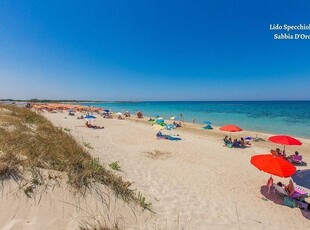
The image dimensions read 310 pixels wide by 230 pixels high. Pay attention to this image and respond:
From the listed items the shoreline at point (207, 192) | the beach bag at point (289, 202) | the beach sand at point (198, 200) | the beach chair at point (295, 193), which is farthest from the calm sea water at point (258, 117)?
the beach bag at point (289, 202)

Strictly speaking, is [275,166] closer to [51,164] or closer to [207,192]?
[207,192]

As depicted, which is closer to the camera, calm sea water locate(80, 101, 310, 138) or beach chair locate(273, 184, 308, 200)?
beach chair locate(273, 184, 308, 200)

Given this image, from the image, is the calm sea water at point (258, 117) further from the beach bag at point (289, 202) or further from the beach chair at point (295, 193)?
the beach bag at point (289, 202)

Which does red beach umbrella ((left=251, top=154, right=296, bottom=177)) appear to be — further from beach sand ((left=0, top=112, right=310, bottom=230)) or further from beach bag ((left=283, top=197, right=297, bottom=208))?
beach sand ((left=0, top=112, right=310, bottom=230))

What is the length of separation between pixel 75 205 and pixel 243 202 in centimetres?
571

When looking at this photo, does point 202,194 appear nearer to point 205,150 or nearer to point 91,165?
point 91,165

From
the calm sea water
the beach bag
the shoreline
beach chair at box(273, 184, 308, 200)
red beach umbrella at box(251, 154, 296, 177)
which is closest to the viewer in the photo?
the shoreline

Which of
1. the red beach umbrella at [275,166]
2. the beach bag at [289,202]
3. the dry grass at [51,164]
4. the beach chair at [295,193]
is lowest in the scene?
the beach bag at [289,202]

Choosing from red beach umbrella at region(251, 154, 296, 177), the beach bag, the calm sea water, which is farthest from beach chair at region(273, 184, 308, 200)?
the calm sea water

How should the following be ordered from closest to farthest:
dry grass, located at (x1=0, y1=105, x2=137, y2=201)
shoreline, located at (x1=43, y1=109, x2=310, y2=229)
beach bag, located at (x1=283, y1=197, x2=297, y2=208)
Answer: dry grass, located at (x1=0, y1=105, x2=137, y2=201), shoreline, located at (x1=43, y1=109, x2=310, y2=229), beach bag, located at (x1=283, y1=197, x2=297, y2=208)

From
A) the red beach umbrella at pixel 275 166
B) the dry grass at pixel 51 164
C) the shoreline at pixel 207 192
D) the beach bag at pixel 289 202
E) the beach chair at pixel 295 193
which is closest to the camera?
the dry grass at pixel 51 164

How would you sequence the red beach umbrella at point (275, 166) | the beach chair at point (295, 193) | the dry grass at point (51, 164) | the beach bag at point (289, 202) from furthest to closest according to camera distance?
the beach chair at point (295, 193) → the beach bag at point (289, 202) → the red beach umbrella at point (275, 166) → the dry grass at point (51, 164)

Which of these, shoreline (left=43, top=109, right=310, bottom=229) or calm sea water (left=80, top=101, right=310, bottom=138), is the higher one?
shoreline (left=43, top=109, right=310, bottom=229)

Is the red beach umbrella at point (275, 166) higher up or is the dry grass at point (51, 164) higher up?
the dry grass at point (51, 164)
